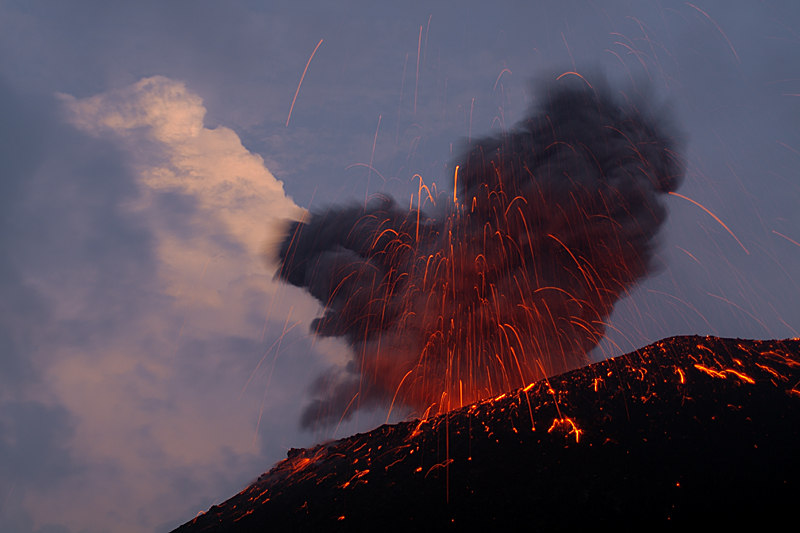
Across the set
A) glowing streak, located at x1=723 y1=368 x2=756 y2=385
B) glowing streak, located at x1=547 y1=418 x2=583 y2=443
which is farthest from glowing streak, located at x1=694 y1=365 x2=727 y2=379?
glowing streak, located at x1=547 y1=418 x2=583 y2=443

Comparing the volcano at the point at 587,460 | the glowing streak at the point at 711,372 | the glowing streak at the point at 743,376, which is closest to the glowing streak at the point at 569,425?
the volcano at the point at 587,460

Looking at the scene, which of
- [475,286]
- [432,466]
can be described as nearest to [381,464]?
[432,466]

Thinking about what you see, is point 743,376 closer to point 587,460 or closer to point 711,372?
point 711,372

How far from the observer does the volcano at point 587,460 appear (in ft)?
29.9

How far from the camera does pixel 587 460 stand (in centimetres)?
1045

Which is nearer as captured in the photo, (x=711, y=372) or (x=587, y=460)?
(x=587, y=460)

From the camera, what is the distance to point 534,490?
9969mm

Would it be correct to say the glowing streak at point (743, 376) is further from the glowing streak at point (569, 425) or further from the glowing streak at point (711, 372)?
the glowing streak at point (569, 425)

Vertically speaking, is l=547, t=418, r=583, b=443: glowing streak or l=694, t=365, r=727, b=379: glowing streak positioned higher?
l=694, t=365, r=727, b=379: glowing streak

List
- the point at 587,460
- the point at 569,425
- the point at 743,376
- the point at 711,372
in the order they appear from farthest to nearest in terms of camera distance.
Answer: the point at 711,372 < the point at 743,376 < the point at 569,425 < the point at 587,460

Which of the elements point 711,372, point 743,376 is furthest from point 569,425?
point 743,376

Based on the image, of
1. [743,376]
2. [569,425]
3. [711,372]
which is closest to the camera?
[569,425]

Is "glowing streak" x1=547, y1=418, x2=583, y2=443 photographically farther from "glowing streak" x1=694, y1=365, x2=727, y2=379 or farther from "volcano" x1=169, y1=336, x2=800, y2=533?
"glowing streak" x1=694, y1=365, x2=727, y2=379

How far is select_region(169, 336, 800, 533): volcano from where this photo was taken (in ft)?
29.9
